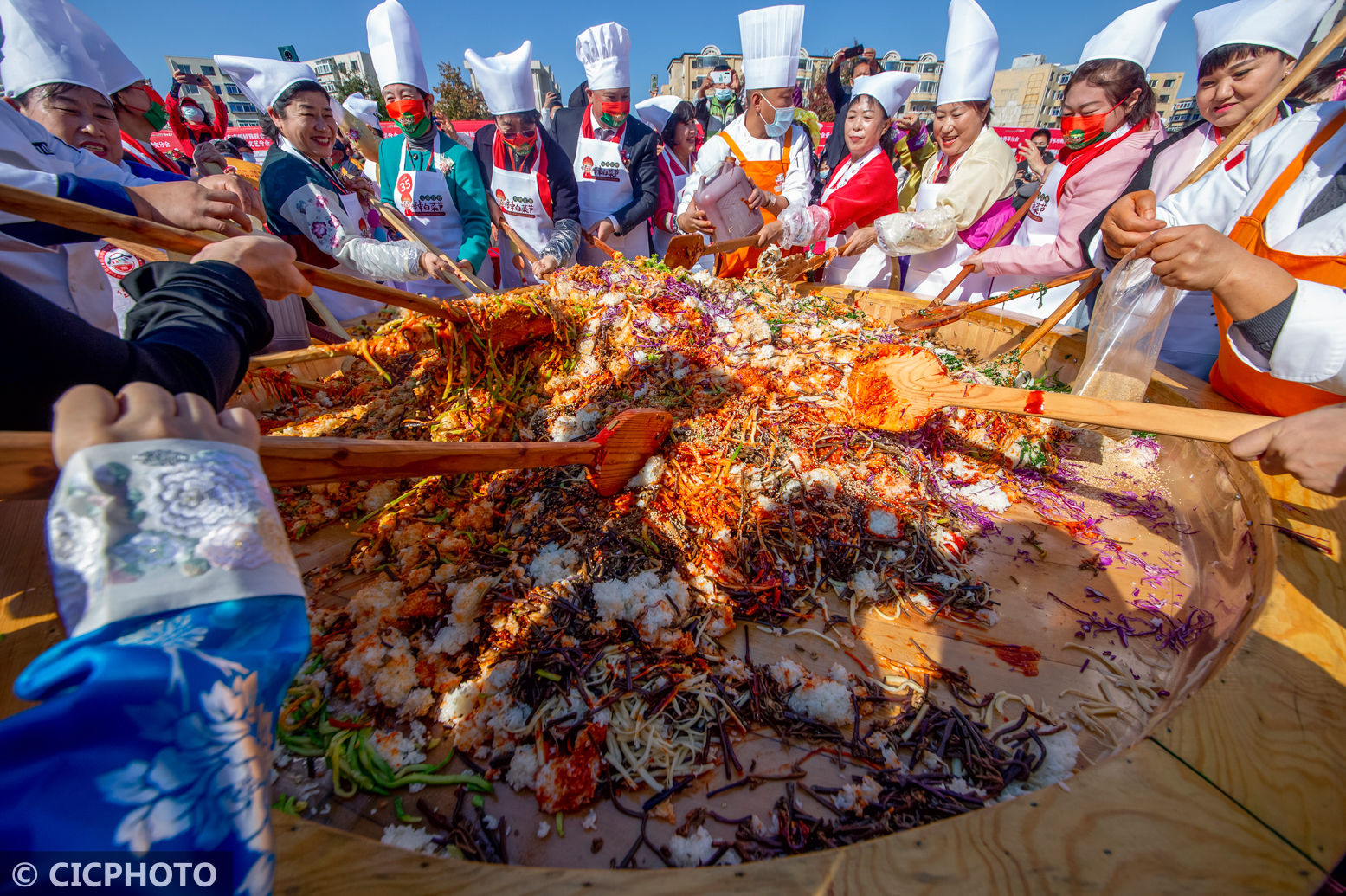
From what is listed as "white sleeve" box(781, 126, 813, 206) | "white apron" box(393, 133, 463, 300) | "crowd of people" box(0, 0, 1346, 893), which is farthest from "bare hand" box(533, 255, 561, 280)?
"white sleeve" box(781, 126, 813, 206)

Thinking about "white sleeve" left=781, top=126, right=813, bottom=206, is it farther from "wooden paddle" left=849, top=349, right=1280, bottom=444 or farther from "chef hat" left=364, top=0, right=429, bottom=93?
"chef hat" left=364, top=0, right=429, bottom=93

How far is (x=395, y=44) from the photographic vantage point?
484 centimetres

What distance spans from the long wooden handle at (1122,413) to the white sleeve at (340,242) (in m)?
4.10

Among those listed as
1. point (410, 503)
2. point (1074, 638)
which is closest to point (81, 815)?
point (410, 503)

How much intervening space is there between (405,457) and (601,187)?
573cm

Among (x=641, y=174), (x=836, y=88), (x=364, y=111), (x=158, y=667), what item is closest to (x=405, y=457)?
(x=158, y=667)

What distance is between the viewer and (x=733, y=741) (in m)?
1.62

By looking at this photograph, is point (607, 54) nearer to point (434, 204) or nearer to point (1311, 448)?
point (434, 204)

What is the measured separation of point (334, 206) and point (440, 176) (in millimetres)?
1229

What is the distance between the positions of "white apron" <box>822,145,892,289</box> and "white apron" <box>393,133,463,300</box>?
13.7 feet

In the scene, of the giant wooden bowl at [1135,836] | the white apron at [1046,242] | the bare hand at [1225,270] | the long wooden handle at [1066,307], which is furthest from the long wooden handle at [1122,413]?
the white apron at [1046,242]

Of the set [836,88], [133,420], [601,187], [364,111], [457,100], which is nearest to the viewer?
[133,420]

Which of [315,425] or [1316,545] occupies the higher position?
[315,425]

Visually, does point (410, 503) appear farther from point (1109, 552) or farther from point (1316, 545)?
point (1316, 545)
